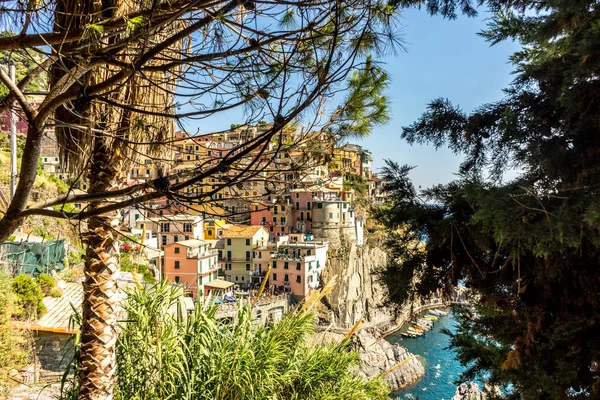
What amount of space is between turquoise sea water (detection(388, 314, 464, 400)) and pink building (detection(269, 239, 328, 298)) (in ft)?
18.7

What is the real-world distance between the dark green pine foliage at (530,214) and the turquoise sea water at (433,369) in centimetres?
1195

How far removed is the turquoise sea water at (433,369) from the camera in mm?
16203

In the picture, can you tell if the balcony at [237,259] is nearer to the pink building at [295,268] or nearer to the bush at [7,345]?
the pink building at [295,268]

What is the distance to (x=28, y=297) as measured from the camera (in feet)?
17.2

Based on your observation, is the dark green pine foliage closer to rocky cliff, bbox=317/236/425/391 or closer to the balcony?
rocky cliff, bbox=317/236/425/391

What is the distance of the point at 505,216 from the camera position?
1.96m

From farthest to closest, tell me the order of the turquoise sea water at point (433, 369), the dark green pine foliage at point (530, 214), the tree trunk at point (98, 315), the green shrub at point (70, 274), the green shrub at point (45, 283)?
the turquoise sea water at point (433, 369), the green shrub at point (70, 274), the green shrub at point (45, 283), the dark green pine foliage at point (530, 214), the tree trunk at point (98, 315)

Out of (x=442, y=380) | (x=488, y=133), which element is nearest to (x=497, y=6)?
(x=488, y=133)

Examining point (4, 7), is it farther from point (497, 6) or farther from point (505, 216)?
point (497, 6)

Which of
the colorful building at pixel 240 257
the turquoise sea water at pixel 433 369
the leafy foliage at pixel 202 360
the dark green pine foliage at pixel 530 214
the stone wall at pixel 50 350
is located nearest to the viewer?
the dark green pine foliage at pixel 530 214

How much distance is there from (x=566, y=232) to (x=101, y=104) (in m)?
2.11

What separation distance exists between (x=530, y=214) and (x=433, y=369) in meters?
19.5

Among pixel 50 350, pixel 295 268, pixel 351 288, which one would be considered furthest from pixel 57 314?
pixel 351 288

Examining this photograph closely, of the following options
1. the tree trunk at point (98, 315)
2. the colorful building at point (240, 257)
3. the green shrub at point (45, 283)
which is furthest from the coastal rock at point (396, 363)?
the tree trunk at point (98, 315)
